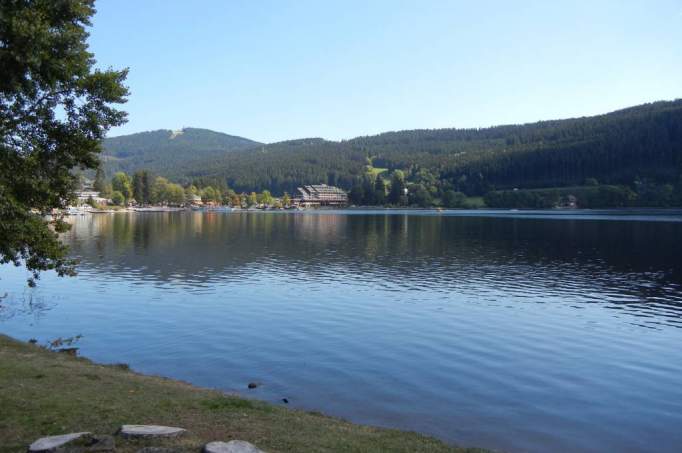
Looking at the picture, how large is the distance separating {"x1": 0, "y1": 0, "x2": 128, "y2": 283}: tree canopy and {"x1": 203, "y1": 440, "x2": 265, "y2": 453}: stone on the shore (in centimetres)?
1146

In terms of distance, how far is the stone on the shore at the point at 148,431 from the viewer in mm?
12711

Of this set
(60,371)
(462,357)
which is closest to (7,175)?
(60,371)

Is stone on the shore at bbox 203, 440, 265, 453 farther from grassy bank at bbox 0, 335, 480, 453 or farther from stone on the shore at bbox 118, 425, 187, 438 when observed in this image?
stone on the shore at bbox 118, 425, 187, 438

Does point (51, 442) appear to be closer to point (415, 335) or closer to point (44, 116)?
point (44, 116)

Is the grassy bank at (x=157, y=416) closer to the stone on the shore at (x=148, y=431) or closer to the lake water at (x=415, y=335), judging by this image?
the stone on the shore at (x=148, y=431)

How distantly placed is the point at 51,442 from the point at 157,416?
3.65 m

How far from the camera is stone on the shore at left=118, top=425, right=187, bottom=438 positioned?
41.7ft

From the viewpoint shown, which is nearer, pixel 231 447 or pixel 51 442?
pixel 231 447

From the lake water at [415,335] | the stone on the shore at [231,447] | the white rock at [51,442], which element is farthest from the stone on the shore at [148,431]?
the lake water at [415,335]

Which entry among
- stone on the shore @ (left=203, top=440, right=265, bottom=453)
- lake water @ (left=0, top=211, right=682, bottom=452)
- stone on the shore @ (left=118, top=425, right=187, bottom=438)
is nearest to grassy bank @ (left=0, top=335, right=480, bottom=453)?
stone on the shore @ (left=118, top=425, right=187, bottom=438)

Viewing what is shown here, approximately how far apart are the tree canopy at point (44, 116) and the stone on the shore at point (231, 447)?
1146 centimetres

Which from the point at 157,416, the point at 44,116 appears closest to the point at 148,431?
the point at 157,416

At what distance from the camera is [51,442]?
1209cm

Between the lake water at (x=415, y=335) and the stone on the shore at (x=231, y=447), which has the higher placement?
the stone on the shore at (x=231, y=447)
